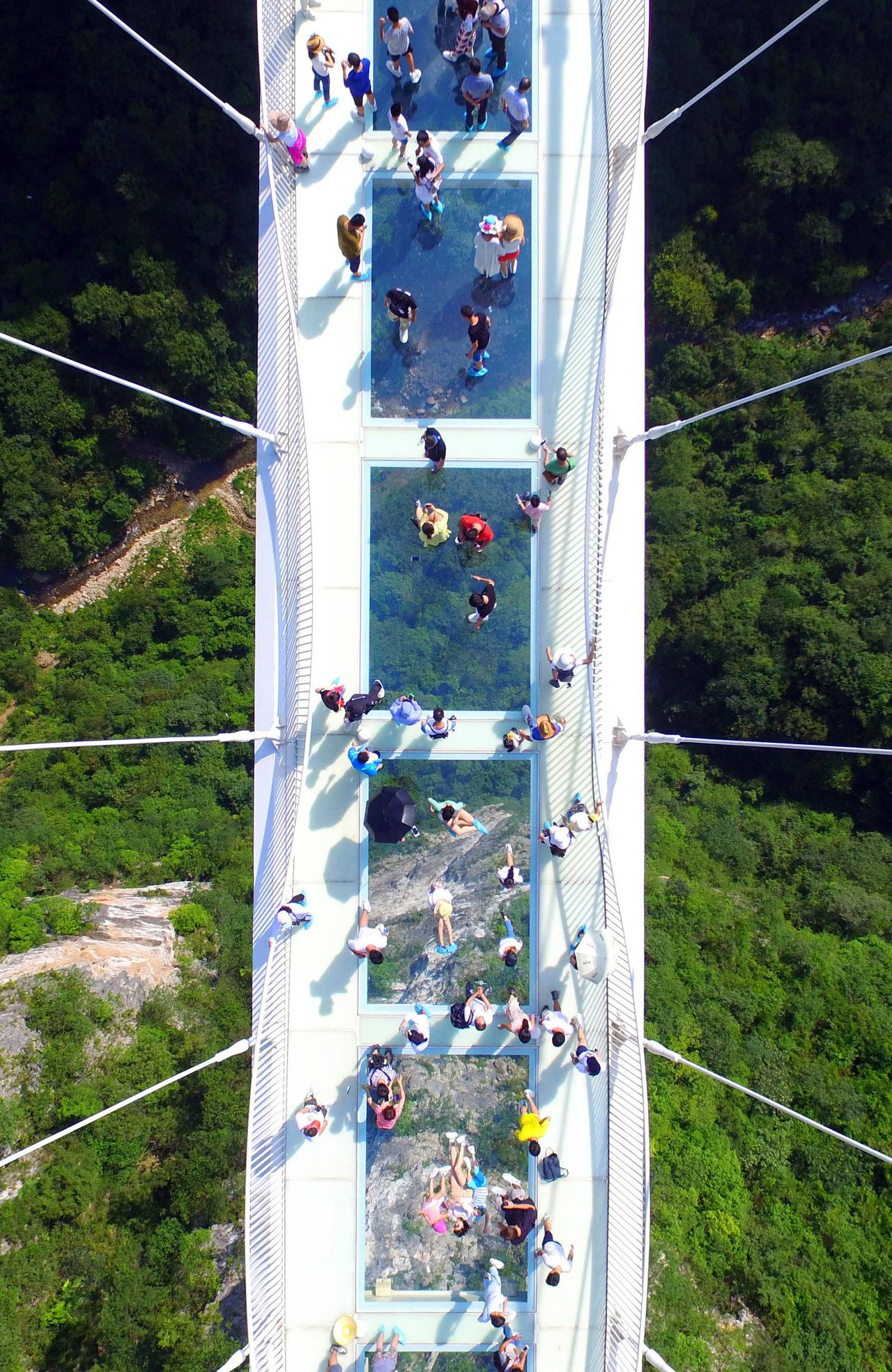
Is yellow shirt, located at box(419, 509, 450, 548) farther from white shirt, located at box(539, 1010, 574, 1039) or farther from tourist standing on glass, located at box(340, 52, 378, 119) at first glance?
white shirt, located at box(539, 1010, 574, 1039)

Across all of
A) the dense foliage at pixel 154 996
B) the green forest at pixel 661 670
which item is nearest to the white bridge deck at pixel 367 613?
the green forest at pixel 661 670

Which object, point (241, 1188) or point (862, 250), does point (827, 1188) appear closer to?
point (241, 1188)

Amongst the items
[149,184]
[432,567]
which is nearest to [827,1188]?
[432,567]

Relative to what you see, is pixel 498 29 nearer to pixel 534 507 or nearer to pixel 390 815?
pixel 534 507

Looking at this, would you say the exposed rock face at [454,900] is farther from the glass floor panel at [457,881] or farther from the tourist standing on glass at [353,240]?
the tourist standing on glass at [353,240]

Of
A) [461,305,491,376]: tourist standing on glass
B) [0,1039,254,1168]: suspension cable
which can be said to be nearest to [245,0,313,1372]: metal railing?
[0,1039,254,1168]: suspension cable

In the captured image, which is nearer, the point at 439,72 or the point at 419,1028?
the point at 419,1028

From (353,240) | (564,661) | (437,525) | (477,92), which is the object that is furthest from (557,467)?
(477,92)
